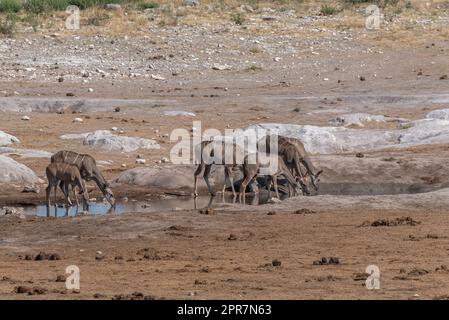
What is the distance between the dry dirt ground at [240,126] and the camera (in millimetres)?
12848

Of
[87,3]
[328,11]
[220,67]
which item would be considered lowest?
[220,67]

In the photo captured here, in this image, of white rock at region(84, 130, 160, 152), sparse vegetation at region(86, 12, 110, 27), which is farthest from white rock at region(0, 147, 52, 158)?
sparse vegetation at region(86, 12, 110, 27)

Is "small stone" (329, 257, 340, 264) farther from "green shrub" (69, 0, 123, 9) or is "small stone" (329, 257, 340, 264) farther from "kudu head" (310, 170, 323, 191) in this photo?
"green shrub" (69, 0, 123, 9)

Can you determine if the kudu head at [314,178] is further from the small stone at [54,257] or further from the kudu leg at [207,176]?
the small stone at [54,257]

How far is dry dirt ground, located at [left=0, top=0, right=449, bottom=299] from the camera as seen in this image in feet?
42.2

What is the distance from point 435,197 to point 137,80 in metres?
16.2

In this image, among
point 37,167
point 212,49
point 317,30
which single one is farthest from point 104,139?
point 317,30

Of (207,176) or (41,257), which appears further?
(207,176)

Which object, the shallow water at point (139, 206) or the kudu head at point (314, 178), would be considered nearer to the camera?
the shallow water at point (139, 206)

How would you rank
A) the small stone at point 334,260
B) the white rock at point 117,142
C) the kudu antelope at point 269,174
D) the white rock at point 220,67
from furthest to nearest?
1. the white rock at point 220,67
2. the white rock at point 117,142
3. the kudu antelope at point 269,174
4. the small stone at point 334,260

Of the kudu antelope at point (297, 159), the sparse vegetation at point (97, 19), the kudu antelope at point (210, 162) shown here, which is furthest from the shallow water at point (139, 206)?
the sparse vegetation at point (97, 19)

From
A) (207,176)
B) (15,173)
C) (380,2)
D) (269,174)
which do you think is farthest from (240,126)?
(380,2)

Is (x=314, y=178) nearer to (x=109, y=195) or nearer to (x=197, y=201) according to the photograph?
(x=197, y=201)

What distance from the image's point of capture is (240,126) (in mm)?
26453
